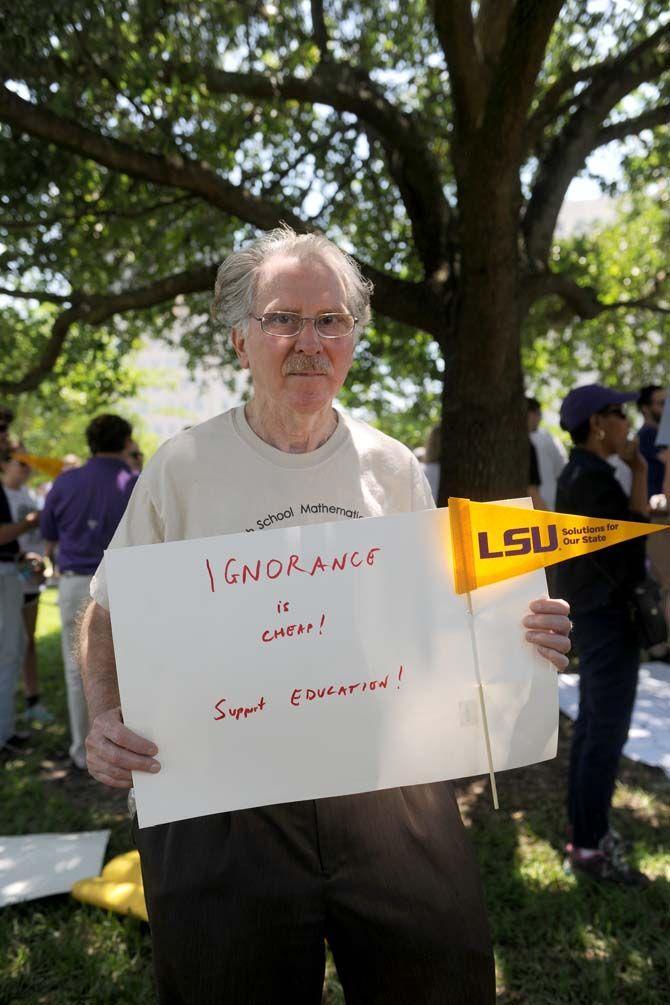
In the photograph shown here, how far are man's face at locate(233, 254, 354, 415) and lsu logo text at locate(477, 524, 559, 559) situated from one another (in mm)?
489

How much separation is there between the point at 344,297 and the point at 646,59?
4.33 metres

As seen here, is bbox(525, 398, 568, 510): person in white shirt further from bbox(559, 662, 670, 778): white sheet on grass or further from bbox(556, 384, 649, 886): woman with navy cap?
bbox(556, 384, 649, 886): woman with navy cap

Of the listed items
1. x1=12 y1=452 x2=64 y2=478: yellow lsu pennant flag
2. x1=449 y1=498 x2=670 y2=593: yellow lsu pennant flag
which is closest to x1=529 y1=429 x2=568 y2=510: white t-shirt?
x1=12 y1=452 x2=64 y2=478: yellow lsu pennant flag

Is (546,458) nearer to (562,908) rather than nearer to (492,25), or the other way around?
(492,25)

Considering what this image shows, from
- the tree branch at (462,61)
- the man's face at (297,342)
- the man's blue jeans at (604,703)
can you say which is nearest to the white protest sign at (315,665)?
the man's face at (297,342)

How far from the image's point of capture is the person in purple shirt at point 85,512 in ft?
15.4

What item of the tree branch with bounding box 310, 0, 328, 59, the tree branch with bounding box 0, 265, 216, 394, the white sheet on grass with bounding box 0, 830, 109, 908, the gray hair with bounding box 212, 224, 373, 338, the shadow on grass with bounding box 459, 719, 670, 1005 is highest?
the tree branch with bounding box 310, 0, 328, 59

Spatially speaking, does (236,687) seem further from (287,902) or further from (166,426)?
(166,426)

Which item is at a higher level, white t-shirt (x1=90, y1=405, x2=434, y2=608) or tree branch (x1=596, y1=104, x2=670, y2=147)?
tree branch (x1=596, y1=104, x2=670, y2=147)

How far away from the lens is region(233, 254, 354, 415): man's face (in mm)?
1635

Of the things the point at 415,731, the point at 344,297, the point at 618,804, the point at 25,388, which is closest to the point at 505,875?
the point at 618,804

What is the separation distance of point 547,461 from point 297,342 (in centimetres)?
529

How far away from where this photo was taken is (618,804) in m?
3.95

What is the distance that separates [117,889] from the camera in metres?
3.13
